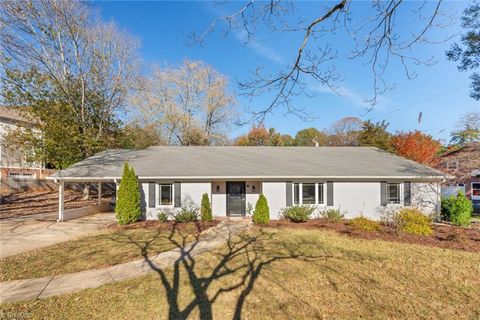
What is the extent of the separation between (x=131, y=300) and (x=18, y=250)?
6.00m

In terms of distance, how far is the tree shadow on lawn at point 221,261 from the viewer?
4.78m

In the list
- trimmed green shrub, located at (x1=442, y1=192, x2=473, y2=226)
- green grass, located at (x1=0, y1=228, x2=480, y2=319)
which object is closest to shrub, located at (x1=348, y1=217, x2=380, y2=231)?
green grass, located at (x1=0, y1=228, x2=480, y2=319)

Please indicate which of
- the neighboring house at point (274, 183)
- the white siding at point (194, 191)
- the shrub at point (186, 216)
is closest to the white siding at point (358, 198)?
the neighboring house at point (274, 183)

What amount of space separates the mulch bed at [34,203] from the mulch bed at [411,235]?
14791mm

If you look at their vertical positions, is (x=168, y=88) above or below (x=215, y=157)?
above

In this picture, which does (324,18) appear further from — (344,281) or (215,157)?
(215,157)

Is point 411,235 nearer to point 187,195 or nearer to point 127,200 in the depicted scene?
point 187,195

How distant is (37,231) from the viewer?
10.8 metres

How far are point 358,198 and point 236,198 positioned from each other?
257 inches

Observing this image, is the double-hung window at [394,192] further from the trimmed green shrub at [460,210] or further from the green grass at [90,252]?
the green grass at [90,252]

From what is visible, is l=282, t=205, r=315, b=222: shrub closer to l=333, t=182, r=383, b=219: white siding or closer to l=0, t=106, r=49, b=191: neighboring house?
l=333, t=182, r=383, b=219: white siding

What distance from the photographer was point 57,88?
59.3 feet

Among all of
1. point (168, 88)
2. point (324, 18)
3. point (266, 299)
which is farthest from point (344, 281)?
point (168, 88)

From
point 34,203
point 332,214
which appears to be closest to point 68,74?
point 34,203
